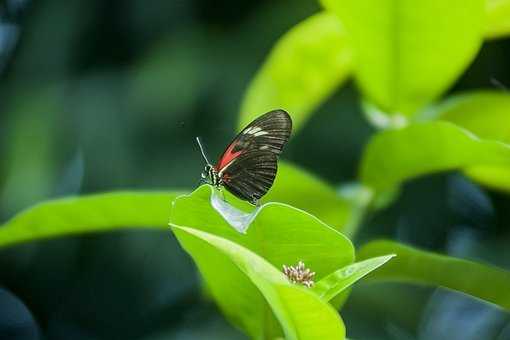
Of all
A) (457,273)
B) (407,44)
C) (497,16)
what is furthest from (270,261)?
(497,16)

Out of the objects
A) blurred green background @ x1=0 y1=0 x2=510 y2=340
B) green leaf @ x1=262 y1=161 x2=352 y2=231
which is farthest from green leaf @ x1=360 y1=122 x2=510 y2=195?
blurred green background @ x1=0 y1=0 x2=510 y2=340

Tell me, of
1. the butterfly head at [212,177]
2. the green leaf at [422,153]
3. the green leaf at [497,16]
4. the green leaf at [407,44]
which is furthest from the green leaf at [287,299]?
the green leaf at [497,16]

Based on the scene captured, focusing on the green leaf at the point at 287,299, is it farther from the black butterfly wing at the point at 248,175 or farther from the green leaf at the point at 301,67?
the green leaf at the point at 301,67

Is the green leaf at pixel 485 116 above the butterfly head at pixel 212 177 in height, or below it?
below

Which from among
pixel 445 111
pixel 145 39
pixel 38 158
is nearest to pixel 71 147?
pixel 38 158

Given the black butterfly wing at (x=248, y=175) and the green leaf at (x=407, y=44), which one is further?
the green leaf at (x=407, y=44)

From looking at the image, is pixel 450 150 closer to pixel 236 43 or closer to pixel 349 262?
pixel 349 262

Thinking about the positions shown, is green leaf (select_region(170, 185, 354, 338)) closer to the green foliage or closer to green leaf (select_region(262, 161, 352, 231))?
the green foliage
